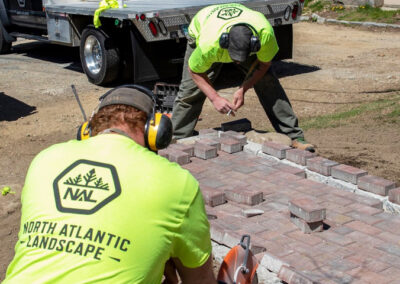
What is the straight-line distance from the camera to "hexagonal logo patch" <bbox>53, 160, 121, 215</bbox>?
2.28 metres

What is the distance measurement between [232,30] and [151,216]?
364 centimetres

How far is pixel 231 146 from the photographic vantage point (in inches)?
244

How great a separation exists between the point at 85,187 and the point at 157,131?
1.71 ft

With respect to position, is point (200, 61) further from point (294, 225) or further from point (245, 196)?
point (294, 225)

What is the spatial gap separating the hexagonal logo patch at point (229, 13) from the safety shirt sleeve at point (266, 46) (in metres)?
0.33

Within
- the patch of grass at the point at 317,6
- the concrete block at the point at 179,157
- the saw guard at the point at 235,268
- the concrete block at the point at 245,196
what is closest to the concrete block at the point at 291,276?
the saw guard at the point at 235,268

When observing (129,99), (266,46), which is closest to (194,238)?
(129,99)

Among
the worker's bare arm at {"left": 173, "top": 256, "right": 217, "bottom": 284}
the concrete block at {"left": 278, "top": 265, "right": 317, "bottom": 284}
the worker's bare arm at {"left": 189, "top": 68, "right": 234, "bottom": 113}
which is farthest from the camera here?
the worker's bare arm at {"left": 189, "top": 68, "right": 234, "bottom": 113}

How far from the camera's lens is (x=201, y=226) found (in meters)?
2.45

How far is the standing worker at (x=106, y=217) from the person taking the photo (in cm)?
224

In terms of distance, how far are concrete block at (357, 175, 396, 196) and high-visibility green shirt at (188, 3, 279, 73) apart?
1.56m

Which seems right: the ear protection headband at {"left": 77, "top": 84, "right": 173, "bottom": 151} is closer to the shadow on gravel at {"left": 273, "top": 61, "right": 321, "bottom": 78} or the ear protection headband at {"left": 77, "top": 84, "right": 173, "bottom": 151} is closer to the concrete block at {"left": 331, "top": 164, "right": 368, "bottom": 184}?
the concrete block at {"left": 331, "top": 164, "right": 368, "bottom": 184}

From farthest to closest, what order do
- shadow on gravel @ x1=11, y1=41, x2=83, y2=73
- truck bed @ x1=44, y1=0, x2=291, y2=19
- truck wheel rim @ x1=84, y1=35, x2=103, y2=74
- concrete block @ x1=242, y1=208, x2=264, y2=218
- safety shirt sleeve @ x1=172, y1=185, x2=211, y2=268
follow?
shadow on gravel @ x1=11, y1=41, x2=83, y2=73 → truck wheel rim @ x1=84, y1=35, x2=103, y2=74 → truck bed @ x1=44, y1=0, x2=291, y2=19 → concrete block @ x1=242, y1=208, x2=264, y2=218 → safety shirt sleeve @ x1=172, y1=185, x2=211, y2=268

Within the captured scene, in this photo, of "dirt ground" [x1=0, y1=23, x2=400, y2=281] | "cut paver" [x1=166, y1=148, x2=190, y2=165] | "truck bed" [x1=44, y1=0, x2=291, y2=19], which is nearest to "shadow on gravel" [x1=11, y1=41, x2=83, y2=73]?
"dirt ground" [x1=0, y1=23, x2=400, y2=281]
